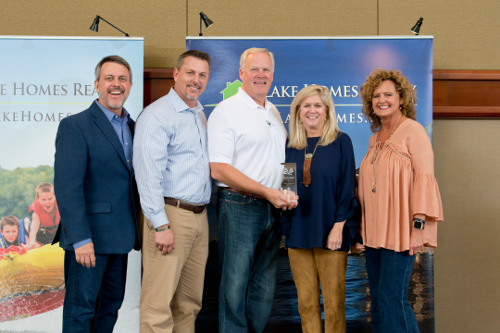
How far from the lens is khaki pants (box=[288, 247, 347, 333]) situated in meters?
2.08

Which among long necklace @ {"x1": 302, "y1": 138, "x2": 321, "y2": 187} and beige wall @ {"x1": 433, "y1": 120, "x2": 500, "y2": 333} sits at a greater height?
long necklace @ {"x1": 302, "y1": 138, "x2": 321, "y2": 187}

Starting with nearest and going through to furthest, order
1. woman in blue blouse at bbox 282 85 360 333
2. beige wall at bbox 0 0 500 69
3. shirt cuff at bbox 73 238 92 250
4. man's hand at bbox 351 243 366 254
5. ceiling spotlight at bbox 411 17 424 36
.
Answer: shirt cuff at bbox 73 238 92 250, woman in blue blouse at bbox 282 85 360 333, man's hand at bbox 351 243 366 254, ceiling spotlight at bbox 411 17 424 36, beige wall at bbox 0 0 500 69

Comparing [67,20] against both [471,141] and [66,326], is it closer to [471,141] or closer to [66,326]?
[66,326]

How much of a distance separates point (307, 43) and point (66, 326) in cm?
252

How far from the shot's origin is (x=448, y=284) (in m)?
3.35

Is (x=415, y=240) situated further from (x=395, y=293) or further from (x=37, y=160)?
(x=37, y=160)

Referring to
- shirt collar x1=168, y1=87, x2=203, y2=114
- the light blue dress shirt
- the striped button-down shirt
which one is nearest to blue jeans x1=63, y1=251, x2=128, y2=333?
the striped button-down shirt

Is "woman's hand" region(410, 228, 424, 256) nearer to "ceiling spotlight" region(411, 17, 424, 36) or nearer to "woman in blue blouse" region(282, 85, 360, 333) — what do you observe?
"woman in blue blouse" region(282, 85, 360, 333)

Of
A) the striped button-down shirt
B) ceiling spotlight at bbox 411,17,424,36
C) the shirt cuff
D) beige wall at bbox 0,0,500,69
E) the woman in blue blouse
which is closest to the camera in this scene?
the shirt cuff

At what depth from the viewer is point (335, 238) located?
6.68 feet

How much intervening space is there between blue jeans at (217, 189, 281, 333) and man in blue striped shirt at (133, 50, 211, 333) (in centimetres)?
13

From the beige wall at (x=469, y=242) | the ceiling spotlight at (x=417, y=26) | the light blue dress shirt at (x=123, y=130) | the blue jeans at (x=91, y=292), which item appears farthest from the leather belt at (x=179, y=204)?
the beige wall at (x=469, y=242)

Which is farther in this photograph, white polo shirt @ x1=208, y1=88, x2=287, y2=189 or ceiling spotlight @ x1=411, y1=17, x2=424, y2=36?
ceiling spotlight @ x1=411, y1=17, x2=424, y2=36

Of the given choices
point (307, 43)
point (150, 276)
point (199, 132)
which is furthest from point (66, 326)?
point (307, 43)
